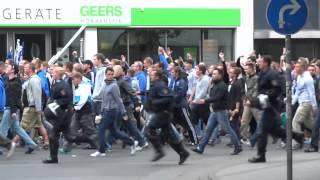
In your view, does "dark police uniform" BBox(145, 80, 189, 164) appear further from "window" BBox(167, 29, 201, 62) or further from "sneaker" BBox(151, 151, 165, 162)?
"window" BBox(167, 29, 201, 62)

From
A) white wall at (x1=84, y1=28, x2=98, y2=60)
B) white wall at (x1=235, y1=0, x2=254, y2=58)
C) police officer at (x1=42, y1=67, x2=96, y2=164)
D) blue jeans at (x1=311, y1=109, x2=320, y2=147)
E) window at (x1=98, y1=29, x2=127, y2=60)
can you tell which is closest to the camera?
police officer at (x1=42, y1=67, x2=96, y2=164)

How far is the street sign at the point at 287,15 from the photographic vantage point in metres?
9.40

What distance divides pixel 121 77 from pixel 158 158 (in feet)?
8.84

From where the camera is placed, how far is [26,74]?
15.7 m

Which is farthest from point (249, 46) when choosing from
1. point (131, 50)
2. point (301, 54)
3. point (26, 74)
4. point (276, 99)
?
point (276, 99)

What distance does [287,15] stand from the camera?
943 centimetres

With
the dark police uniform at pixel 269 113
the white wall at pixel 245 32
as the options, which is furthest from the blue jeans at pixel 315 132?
the white wall at pixel 245 32

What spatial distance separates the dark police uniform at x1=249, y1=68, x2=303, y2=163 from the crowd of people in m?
0.02

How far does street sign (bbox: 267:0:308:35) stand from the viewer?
370 inches

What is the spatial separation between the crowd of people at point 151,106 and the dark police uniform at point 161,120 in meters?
0.02

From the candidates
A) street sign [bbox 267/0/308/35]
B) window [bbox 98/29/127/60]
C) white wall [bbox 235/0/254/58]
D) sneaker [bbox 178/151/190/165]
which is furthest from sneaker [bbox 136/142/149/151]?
white wall [bbox 235/0/254/58]

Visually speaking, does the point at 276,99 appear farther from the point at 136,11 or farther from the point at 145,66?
the point at 136,11

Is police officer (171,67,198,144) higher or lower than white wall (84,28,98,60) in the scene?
lower

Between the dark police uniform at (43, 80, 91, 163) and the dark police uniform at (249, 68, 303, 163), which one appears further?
the dark police uniform at (43, 80, 91, 163)
